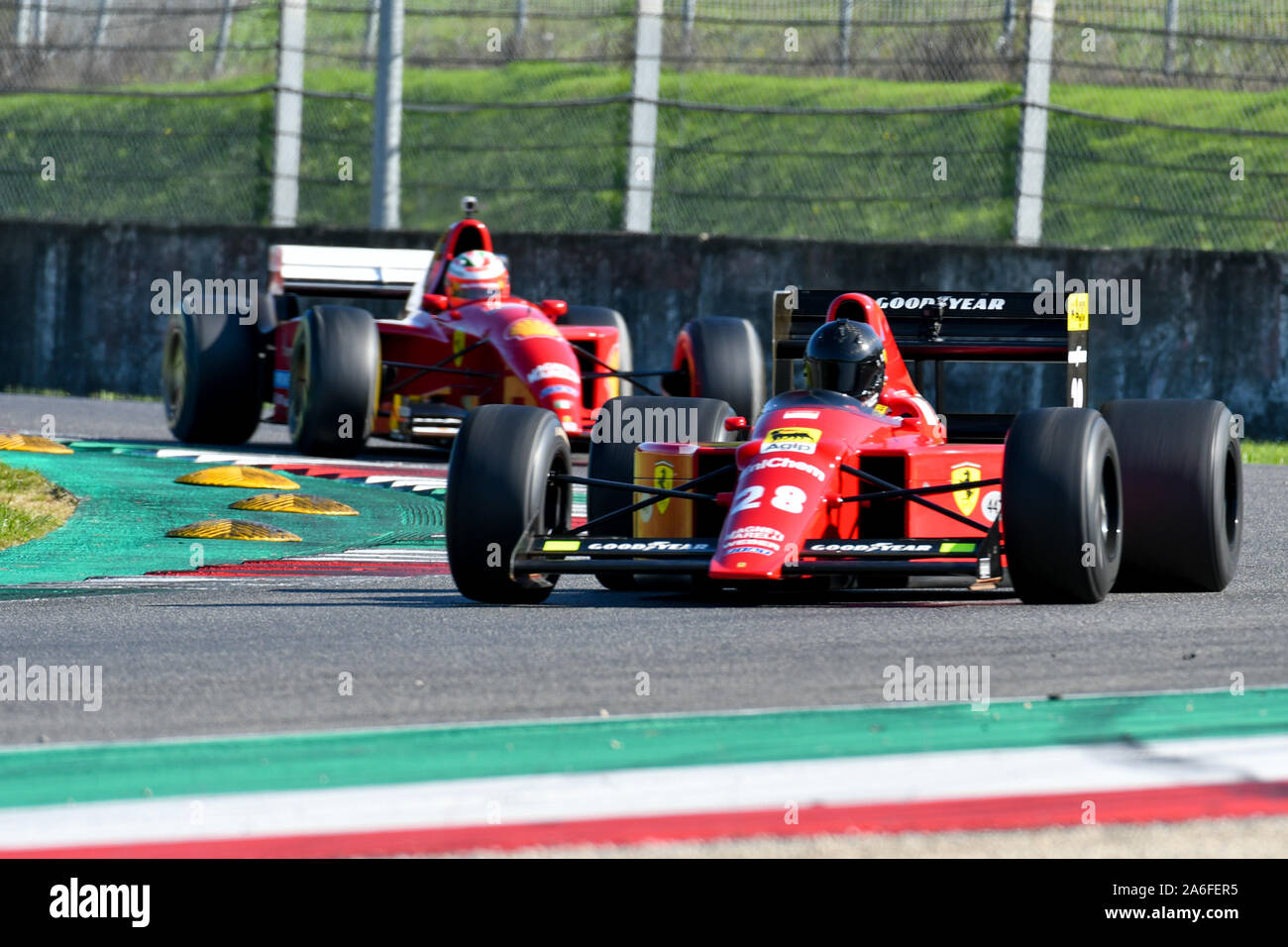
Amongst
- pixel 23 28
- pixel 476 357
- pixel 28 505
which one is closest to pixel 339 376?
pixel 476 357

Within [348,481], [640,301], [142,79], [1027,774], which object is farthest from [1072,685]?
[142,79]

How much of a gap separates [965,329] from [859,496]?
2.28m

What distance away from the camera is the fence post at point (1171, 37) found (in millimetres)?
16641

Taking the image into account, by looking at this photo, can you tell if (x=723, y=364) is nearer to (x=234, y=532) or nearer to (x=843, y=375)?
(x=234, y=532)

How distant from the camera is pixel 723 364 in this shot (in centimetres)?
1377

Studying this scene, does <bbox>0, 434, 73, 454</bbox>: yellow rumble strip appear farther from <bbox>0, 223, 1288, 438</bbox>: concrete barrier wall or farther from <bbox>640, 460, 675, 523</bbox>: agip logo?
<bbox>640, 460, 675, 523</bbox>: agip logo

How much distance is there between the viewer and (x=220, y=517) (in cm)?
1095

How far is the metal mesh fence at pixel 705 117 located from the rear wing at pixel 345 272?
90.5 inches

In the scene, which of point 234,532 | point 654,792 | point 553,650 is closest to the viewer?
point 654,792

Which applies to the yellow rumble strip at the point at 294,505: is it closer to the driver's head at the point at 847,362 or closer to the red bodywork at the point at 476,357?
the red bodywork at the point at 476,357

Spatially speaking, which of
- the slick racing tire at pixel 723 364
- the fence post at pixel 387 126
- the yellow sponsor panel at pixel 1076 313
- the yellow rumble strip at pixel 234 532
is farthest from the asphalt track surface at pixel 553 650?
the fence post at pixel 387 126

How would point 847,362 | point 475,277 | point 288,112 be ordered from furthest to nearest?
1. point 288,112
2. point 475,277
3. point 847,362

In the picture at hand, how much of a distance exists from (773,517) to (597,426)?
164cm
